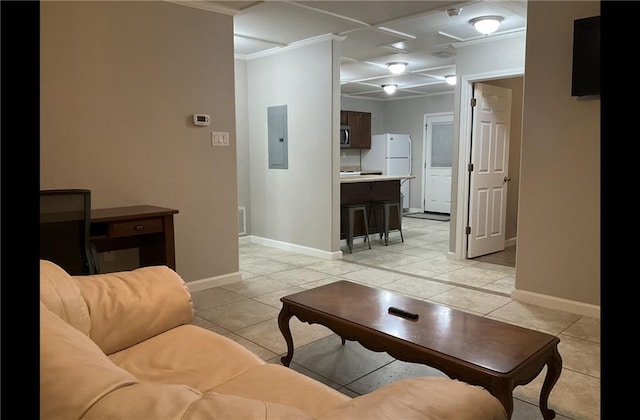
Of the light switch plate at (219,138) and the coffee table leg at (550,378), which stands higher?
the light switch plate at (219,138)

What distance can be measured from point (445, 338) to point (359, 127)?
8.09 metres

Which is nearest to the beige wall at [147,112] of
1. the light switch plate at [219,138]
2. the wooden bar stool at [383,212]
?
the light switch plate at [219,138]

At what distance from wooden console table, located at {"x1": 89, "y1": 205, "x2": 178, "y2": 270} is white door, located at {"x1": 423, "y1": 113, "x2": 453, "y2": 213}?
707cm

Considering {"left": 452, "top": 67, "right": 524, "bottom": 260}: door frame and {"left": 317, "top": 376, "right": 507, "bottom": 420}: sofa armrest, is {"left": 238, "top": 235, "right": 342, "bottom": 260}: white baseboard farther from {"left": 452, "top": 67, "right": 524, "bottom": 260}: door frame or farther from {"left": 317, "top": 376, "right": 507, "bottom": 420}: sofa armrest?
{"left": 317, "top": 376, "right": 507, "bottom": 420}: sofa armrest

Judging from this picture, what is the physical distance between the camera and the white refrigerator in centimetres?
964

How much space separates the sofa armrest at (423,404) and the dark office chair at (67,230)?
2.50m

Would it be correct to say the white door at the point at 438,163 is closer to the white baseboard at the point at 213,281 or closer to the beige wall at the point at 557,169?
the beige wall at the point at 557,169

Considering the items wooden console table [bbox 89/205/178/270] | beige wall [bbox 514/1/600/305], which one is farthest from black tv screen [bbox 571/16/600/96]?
wooden console table [bbox 89/205/178/270]

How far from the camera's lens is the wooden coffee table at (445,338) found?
1705 mm

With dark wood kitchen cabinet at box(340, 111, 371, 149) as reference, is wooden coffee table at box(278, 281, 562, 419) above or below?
below

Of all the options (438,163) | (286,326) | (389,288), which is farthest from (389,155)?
(286,326)

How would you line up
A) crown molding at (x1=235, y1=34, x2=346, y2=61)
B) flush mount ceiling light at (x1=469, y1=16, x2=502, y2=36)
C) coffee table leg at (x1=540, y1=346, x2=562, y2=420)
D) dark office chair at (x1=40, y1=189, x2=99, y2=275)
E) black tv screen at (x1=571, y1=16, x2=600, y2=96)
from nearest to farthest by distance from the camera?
coffee table leg at (x1=540, y1=346, x2=562, y2=420)
dark office chair at (x1=40, y1=189, x2=99, y2=275)
black tv screen at (x1=571, y1=16, x2=600, y2=96)
flush mount ceiling light at (x1=469, y1=16, x2=502, y2=36)
crown molding at (x1=235, y1=34, x2=346, y2=61)
